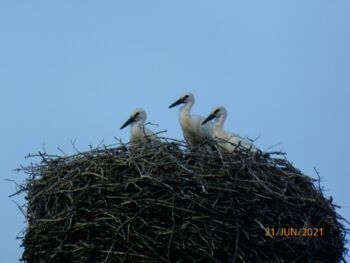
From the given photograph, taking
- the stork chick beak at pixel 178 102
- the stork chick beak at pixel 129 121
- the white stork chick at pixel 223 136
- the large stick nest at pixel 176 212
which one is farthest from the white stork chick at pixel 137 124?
the large stick nest at pixel 176 212

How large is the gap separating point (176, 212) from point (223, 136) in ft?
5.52

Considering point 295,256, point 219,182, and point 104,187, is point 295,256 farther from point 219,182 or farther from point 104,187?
point 104,187

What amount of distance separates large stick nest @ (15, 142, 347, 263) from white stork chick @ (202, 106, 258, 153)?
460 mm

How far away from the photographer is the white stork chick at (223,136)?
22.6 feet

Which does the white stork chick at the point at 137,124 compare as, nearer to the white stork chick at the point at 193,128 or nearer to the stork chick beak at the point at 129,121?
the stork chick beak at the point at 129,121

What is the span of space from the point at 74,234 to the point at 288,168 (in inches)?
65.1

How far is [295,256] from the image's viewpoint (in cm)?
593

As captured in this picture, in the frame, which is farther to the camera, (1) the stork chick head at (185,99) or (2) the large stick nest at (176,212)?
(1) the stork chick head at (185,99)

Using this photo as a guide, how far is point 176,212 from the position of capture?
582cm

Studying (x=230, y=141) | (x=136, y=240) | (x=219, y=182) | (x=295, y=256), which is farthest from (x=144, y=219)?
(x=230, y=141)
